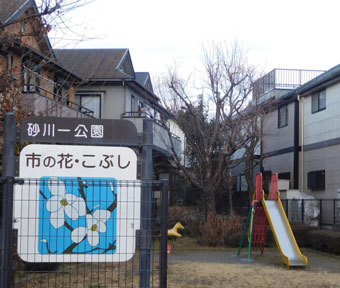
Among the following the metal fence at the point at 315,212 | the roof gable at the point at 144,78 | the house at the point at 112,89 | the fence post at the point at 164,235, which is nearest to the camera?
the fence post at the point at 164,235

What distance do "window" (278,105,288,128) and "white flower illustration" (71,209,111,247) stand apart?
19615 mm

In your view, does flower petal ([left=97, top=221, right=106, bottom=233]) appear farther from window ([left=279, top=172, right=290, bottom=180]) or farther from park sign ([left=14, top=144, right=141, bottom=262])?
window ([left=279, top=172, right=290, bottom=180])

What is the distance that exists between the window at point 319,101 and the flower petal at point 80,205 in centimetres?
1685

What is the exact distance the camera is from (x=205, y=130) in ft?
70.6

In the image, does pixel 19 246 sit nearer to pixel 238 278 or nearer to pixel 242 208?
pixel 238 278

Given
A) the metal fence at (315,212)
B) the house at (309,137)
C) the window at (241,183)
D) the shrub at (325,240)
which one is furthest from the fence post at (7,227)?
the window at (241,183)

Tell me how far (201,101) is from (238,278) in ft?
42.3

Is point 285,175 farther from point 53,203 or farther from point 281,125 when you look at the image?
point 53,203

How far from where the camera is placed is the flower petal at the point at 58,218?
613cm

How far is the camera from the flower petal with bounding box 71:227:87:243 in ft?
20.1

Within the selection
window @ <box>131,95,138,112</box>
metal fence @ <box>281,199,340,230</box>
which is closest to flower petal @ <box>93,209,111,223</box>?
metal fence @ <box>281,199,340,230</box>

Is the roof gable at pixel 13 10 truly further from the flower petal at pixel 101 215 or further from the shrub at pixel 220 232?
the shrub at pixel 220 232

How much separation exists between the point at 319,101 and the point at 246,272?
507 inches

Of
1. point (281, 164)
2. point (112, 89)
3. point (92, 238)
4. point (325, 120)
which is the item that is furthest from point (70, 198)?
point (112, 89)
